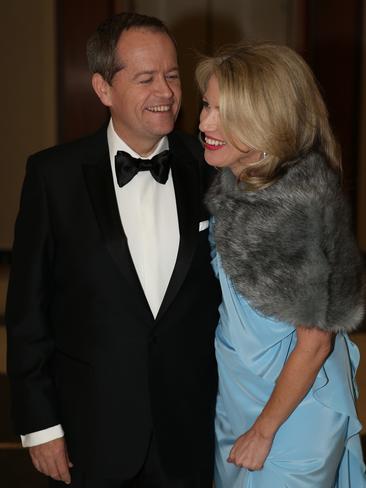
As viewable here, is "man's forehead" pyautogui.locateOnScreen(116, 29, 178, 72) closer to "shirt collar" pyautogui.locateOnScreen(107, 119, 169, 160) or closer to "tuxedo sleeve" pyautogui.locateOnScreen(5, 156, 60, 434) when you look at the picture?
"shirt collar" pyautogui.locateOnScreen(107, 119, 169, 160)

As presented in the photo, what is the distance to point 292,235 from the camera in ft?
6.00

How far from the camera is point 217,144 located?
1952 mm

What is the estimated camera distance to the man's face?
216cm

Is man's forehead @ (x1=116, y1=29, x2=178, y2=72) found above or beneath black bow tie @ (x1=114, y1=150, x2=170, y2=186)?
above

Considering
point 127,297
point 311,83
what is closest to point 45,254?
point 127,297

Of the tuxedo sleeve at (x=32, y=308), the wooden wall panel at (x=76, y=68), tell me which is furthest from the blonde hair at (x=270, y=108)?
the wooden wall panel at (x=76, y=68)

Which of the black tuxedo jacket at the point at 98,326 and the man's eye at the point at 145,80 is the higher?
the man's eye at the point at 145,80

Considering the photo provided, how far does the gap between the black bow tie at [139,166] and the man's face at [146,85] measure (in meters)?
0.07

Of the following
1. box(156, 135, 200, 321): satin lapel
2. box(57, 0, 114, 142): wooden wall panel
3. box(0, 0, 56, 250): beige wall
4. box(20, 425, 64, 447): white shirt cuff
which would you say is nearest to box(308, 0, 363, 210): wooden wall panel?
box(57, 0, 114, 142): wooden wall panel

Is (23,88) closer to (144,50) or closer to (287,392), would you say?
(144,50)

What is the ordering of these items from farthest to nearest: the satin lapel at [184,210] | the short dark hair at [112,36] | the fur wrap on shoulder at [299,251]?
the short dark hair at [112,36] → the satin lapel at [184,210] → the fur wrap on shoulder at [299,251]

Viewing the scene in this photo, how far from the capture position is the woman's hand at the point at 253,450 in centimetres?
198

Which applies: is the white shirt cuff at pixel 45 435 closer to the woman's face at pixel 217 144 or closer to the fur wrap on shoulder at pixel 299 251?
the fur wrap on shoulder at pixel 299 251

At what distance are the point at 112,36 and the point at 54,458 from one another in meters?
1.19
